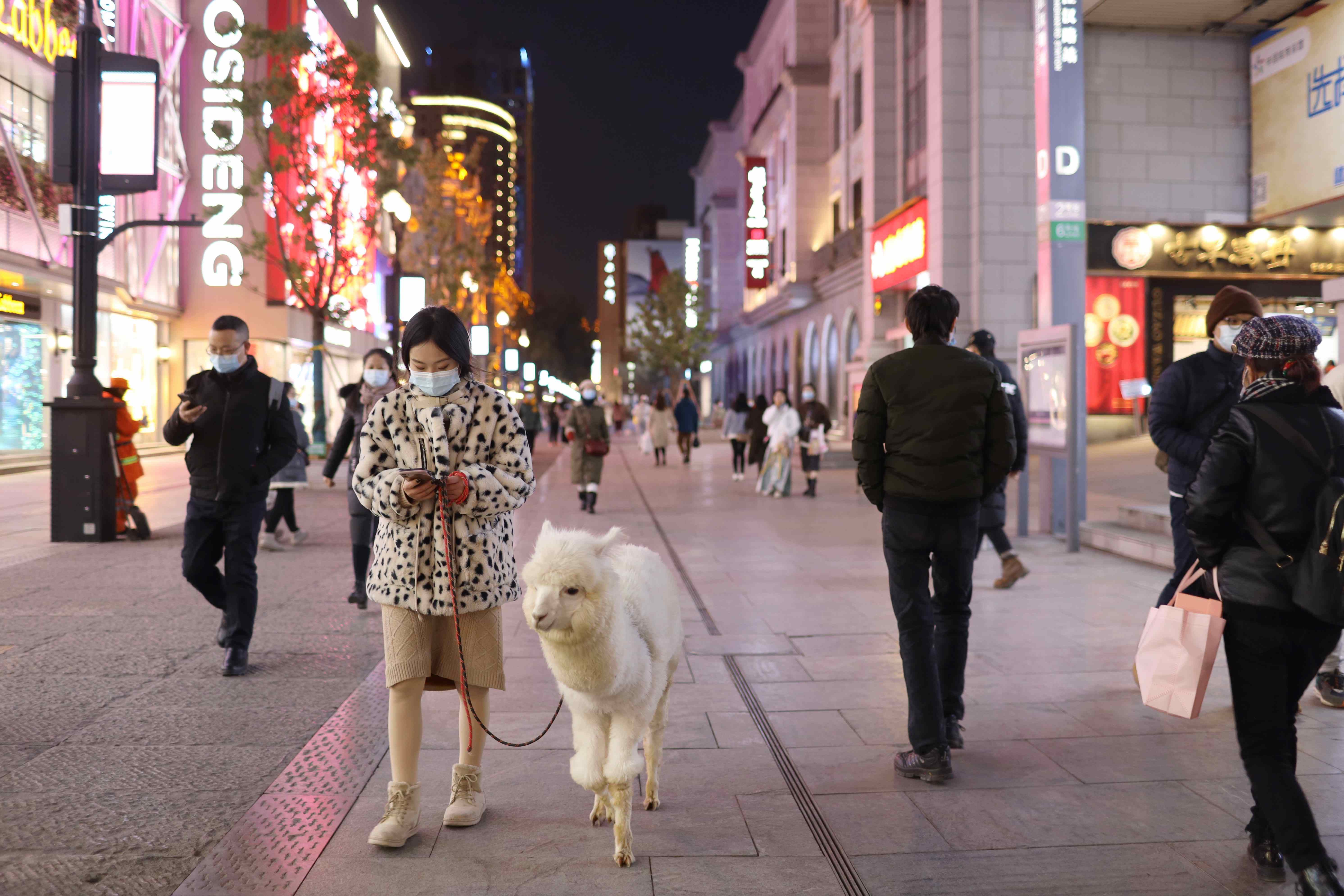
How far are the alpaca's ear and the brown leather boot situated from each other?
5.91m

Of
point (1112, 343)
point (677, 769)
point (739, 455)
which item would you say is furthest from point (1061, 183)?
point (1112, 343)

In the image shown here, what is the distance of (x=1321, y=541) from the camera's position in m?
3.02

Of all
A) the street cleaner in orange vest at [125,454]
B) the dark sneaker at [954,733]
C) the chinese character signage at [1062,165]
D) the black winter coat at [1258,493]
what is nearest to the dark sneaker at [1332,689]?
the dark sneaker at [954,733]

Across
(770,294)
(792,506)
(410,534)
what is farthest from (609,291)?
(410,534)

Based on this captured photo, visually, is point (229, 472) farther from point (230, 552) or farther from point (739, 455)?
point (739, 455)

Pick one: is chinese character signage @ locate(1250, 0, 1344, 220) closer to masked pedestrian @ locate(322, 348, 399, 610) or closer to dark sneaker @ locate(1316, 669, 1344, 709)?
dark sneaker @ locate(1316, 669, 1344, 709)

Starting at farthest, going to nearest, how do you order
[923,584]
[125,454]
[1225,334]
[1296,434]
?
1. [125,454]
2. [1225,334]
3. [923,584]
4. [1296,434]

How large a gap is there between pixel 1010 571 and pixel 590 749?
19.5ft

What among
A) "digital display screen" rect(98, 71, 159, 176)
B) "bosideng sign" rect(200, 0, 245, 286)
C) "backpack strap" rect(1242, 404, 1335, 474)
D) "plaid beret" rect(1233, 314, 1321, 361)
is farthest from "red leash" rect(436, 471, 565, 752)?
"bosideng sign" rect(200, 0, 245, 286)

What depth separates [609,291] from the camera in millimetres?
153125

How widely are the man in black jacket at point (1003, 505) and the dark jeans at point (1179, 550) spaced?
1728 millimetres

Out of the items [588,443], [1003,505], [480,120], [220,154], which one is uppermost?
[480,120]

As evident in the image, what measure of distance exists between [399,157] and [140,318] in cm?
937

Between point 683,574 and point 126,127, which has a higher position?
point 126,127
